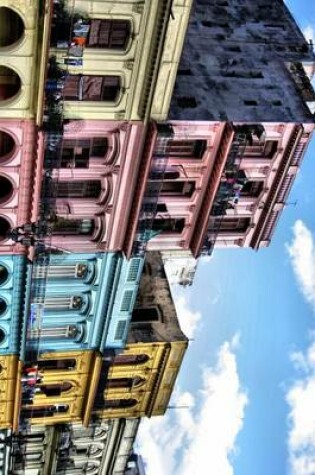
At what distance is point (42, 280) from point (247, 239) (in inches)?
539

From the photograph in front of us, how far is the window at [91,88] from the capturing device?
3375 centimetres

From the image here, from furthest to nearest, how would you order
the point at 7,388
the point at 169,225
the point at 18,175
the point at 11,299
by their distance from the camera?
the point at 7,388, the point at 169,225, the point at 11,299, the point at 18,175

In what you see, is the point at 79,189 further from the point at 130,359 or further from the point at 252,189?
the point at 130,359

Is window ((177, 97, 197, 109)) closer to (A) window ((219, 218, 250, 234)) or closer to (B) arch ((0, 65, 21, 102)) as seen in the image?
(A) window ((219, 218, 250, 234))

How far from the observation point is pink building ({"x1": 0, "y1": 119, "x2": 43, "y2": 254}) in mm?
34219

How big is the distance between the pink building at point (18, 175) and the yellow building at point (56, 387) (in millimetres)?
10118

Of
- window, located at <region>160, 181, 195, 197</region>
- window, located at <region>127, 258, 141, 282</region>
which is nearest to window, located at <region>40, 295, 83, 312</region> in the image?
window, located at <region>127, 258, 141, 282</region>

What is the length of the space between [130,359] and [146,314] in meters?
3.59

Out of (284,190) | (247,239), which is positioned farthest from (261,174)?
(247,239)

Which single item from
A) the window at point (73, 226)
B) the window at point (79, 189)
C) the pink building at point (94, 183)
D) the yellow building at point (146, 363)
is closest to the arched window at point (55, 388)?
the yellow building at point (146, 363)

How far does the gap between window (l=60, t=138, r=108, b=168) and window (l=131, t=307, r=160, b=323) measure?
16.7 m

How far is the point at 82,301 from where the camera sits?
44281 mm

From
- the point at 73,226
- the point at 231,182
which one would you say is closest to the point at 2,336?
the point at 73,226

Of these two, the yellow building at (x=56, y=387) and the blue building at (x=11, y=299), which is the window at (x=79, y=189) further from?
the yellow building at (x=56, y=387)
